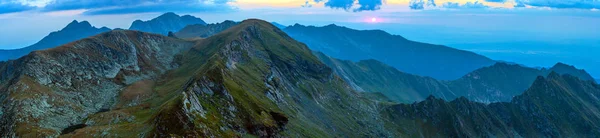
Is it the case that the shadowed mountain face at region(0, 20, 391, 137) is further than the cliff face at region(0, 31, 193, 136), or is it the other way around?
the cliff face at region(0, 31, 193, 136)

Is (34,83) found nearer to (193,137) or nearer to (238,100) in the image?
(238,100)

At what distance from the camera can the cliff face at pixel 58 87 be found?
107 m

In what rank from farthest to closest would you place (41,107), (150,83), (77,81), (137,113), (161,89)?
(150,83)
(161,89)
(77,81)
(137,113)
(41,107)

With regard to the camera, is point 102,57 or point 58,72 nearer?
point 58,72

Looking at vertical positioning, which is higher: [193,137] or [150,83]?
[193,137]

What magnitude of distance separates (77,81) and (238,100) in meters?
73.6

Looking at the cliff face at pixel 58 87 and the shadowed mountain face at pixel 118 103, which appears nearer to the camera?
the shadowed mountain face at pixel 118 103

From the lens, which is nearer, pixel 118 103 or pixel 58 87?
pixel 58 87

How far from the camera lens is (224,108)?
120125 mm

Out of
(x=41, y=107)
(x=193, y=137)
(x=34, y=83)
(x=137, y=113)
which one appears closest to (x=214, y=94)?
(x=137, y=113)

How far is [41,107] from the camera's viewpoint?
384 ft

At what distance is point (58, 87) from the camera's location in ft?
466

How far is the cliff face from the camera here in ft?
350

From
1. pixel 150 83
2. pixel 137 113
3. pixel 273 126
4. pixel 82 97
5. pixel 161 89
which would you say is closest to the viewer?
pixel 137 113
